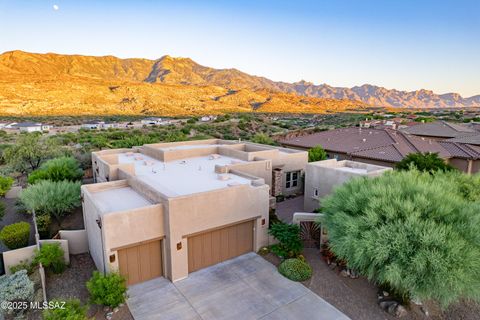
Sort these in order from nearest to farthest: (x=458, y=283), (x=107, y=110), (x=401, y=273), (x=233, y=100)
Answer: (x=458, y=283) → (x=401, y=273) → (x=107, y=110) → (x=233, y=100)

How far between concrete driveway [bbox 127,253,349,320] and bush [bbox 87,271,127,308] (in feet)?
1.92

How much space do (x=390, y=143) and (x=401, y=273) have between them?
2217 centimetres

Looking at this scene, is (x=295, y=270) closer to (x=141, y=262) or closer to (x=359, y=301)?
(x=359, y=301)

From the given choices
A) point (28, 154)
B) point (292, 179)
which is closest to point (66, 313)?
point (292, 179)

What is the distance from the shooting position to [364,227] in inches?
375

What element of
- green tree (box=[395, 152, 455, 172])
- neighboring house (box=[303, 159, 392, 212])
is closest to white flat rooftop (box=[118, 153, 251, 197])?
neighboring house (box=[303, 159, 392, 212])

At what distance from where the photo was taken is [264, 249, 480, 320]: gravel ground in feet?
32.5

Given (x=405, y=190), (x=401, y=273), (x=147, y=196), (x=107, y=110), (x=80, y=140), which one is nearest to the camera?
(x=401, y=273)

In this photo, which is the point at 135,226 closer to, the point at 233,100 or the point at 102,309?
the point at 102,309

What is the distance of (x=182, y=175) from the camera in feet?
55.1

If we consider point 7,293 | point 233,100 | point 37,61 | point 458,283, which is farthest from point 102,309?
point 37,61

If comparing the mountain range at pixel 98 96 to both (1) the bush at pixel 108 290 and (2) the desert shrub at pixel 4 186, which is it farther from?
(1) the bush at pixel 108 290

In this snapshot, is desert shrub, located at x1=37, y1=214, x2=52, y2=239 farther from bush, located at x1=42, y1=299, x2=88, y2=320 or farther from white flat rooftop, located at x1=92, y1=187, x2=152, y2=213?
bush, located at x1=42, y1=299, x2=88, y2=320

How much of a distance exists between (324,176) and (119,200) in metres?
11.3
